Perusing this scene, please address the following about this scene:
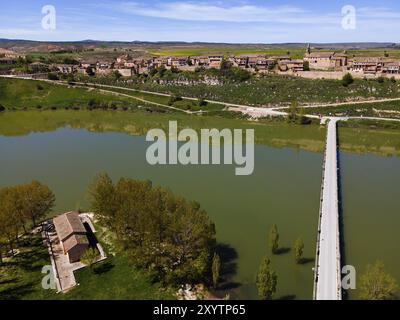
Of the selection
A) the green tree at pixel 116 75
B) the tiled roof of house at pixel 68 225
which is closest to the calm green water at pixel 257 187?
the tiled roof of house at pixel 68 225

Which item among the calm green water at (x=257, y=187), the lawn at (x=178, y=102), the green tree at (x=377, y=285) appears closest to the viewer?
the green tree at (x=377, y=285)

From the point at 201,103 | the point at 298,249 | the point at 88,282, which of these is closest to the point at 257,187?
the point at 298,249

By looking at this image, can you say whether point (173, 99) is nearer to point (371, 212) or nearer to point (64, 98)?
point (64, 98)

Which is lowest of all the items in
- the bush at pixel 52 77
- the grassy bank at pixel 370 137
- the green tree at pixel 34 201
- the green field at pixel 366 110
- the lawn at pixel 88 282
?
the lawn at pixel 88 282

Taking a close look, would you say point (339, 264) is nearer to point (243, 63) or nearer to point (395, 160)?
point (395, 160)

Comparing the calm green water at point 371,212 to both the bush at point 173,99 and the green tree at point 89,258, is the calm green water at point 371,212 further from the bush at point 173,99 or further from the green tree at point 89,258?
the bush at point 173,99

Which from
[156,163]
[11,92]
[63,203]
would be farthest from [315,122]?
[11,92]
